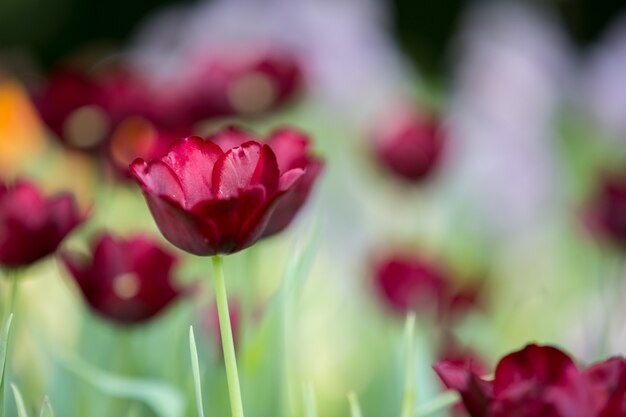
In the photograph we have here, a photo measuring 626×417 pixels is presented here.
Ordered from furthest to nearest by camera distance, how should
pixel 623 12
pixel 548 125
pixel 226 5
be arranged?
pixel 623 12
pixel 226 5
pixel 548 125

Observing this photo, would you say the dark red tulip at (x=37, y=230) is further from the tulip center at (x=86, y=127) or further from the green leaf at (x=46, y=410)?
the tulip center at (x=86, y=127)

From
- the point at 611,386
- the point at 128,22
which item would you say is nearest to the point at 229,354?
the point at 611,386

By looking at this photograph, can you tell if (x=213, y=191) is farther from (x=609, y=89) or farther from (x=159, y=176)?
(x=609, y=89)

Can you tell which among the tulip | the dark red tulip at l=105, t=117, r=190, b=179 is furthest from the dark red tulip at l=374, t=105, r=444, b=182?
the dark red tulip at l=105, t=117, r=190, b=179

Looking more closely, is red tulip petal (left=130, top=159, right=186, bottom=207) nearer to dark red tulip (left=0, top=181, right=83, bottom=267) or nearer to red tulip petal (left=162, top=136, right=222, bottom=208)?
red tulip petal (left=162, top=136, right=222, bottom=208)

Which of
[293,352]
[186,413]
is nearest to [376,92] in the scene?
[293,352]

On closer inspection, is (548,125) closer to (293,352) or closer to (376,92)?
(376,92)
